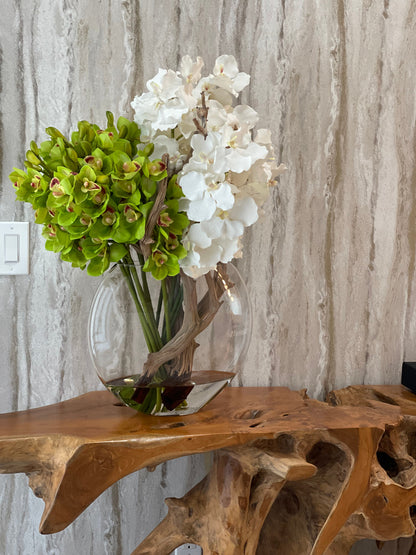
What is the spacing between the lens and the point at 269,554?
1.00 meters

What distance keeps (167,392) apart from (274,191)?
20.0 inches

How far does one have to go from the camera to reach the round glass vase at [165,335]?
805mm

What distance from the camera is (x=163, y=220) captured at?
28.9 inches

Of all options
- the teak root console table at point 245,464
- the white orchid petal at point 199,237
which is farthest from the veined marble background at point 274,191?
the white orchid petal at point 199,237

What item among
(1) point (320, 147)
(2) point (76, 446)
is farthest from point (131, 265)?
(1) point (320, 147)

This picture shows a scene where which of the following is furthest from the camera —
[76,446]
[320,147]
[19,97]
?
[320,147]

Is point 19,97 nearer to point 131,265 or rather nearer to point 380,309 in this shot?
→ point 131,265

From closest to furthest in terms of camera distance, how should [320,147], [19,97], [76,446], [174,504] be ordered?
[76,446] < [174,504] < [19,97] < [320,147]

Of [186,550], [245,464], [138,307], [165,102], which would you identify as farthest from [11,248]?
[186,550]

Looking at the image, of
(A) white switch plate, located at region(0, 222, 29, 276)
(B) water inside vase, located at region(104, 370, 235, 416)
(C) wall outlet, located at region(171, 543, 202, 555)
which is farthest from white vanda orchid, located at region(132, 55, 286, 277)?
(C) wall outlet, located at region(171, 543, 202, 555)

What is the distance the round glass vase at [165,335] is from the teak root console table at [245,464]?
2.1 inches

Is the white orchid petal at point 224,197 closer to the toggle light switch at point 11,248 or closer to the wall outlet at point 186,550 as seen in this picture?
the toggle light switch at point 11,248

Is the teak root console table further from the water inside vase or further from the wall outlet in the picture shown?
the wall outlet

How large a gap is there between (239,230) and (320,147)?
0.47m
